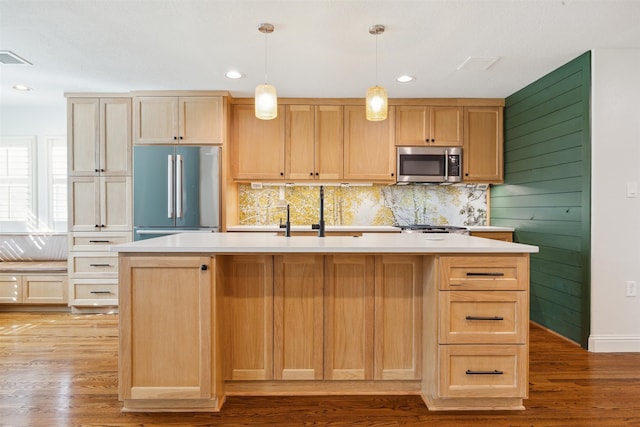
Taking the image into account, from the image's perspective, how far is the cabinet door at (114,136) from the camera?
399cm

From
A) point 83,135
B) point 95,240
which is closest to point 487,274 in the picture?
point 95,240

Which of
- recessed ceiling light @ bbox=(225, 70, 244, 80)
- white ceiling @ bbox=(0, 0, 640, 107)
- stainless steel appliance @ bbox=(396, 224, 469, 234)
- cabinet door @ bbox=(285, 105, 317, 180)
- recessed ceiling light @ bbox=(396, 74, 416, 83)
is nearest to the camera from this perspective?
white ceiling @ bbox=(0, 0, 640, 107)

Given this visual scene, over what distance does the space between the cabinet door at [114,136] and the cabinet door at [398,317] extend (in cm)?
312

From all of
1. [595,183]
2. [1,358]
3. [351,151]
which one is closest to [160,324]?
[1,358]

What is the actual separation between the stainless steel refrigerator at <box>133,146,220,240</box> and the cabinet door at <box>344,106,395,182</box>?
147 centimetres

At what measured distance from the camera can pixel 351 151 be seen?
427cm

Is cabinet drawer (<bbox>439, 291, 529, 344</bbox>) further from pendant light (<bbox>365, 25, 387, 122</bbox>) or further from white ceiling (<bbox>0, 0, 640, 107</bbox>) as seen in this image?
white ceiling (<bbox>0, 0, 640, 107</bbox>)

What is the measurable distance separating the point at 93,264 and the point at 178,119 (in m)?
1.77

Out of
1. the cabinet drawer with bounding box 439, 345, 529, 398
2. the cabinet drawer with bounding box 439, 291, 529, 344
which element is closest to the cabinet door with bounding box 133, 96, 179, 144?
the cabinet drawer with bounding box 439, 291, 529, 344

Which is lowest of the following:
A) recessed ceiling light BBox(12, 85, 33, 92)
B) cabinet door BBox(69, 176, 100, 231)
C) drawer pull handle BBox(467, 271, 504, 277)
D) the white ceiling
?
drawer pull handle BBox(467, 271, 504, 277)

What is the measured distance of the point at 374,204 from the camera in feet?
15.3

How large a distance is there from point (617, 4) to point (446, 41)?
A: 99cm

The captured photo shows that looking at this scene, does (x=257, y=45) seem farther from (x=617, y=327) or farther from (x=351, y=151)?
(x=617, y=327)

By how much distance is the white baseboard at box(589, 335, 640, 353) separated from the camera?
9.48ft
